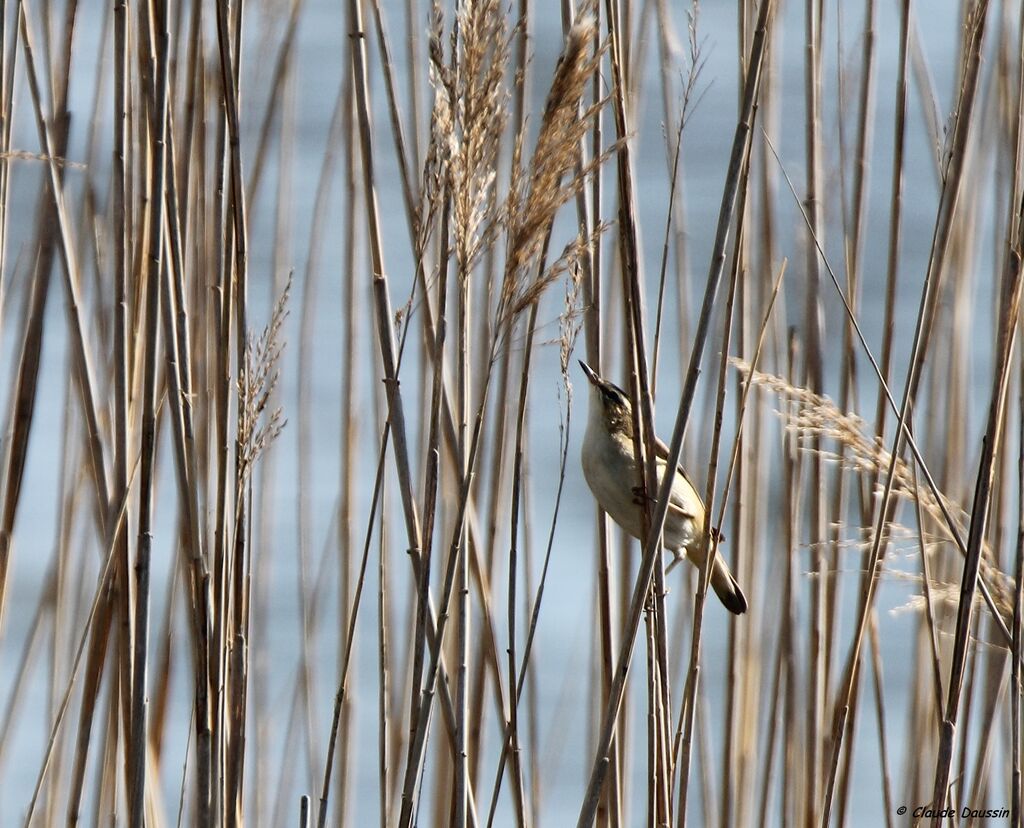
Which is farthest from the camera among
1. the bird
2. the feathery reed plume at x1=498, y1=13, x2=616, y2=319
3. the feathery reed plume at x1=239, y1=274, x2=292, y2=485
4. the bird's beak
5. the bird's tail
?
the bird

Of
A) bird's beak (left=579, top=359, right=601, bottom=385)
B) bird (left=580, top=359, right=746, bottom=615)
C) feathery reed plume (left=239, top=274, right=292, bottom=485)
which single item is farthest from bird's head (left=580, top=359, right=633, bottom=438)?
feathery reed plume (left=239, top=274, right=292, bottom=485)

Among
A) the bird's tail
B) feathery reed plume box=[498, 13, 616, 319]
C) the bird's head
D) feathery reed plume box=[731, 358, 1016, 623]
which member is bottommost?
the bird's tail

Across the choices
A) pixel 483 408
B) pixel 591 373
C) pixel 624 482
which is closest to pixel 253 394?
pixel 483 408

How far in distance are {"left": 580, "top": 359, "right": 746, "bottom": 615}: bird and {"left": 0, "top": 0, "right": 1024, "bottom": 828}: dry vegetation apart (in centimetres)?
9

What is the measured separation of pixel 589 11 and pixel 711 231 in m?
3.58

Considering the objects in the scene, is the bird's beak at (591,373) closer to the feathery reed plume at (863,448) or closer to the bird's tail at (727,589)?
the feathery reed plume at (863,448)

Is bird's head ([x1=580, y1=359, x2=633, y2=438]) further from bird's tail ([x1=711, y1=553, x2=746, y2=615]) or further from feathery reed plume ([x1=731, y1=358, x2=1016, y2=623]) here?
feathery reed plume ([x1=731, y1=358, x2=1016, y2=623])

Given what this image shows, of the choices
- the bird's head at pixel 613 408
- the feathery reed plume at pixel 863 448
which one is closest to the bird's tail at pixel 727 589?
the bird's head at pixel 613 408

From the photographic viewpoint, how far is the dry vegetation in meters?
1.63

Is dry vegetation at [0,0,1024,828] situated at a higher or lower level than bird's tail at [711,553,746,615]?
higher

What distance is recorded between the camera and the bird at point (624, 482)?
2.56 meters

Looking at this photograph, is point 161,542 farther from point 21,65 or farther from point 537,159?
point 537,159

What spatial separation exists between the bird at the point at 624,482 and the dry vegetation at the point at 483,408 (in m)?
0.09

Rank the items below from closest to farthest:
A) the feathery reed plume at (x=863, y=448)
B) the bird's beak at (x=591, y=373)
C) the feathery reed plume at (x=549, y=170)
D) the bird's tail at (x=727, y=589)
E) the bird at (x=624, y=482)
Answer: the feathery reed plume at (x=549, y=170) < the feathery reed plume at (x=863, y=448) < the bird's beak at (x=591, y=373) < the bird's tail at (x=727, y=589) < the bird at (x=624, y=482)
